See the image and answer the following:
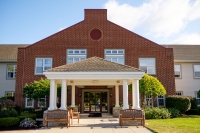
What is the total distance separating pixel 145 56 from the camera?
76.4 ft

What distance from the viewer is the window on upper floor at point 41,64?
75.6ft

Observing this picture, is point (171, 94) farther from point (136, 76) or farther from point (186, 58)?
point (136, 76)

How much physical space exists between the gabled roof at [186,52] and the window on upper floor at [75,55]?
10.8 metres

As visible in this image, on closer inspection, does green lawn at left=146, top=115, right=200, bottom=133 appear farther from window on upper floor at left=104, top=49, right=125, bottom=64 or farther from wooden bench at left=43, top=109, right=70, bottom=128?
window on upper floor at left=104, top=49, right=125, bottom=64

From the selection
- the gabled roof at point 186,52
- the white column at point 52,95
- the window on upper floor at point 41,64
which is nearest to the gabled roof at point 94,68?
the white column at point 52,95

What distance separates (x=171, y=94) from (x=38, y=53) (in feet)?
47.6

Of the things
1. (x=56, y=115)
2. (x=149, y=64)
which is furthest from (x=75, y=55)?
(x=56, y=115)

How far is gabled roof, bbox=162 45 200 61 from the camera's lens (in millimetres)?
25661

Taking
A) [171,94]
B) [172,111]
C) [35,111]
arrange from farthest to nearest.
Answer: [171,94], [35,111], [172,111]

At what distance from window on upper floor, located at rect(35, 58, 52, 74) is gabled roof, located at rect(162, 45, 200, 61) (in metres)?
14.4

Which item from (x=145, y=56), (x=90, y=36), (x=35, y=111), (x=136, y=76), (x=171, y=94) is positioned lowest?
(x=35, y=111)

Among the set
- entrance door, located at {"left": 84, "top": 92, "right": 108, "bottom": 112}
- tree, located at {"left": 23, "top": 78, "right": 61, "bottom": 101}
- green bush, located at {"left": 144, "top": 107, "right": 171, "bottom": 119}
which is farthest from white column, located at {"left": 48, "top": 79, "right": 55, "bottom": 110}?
entrance door, located at {"left": 84, "top": 92, "right": 108, "bottom": 112}

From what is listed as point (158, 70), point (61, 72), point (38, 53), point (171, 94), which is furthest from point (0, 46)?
point (171, 94)

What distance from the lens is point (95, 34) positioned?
23562 millimetres
